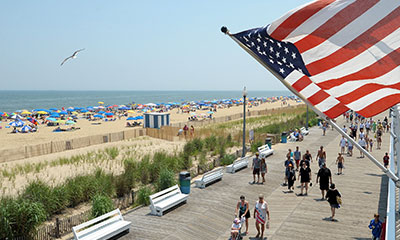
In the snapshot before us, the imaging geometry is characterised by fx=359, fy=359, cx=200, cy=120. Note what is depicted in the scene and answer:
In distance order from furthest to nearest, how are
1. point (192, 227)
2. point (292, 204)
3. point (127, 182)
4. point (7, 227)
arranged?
point (127, 182)
point (292, 204)
point (192, 227)
point (7, 227)

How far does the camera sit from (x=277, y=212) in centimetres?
1124

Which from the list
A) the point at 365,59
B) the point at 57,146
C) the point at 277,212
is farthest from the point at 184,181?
the point at 57,146

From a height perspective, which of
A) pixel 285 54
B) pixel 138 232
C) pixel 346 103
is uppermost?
pixel 285 54

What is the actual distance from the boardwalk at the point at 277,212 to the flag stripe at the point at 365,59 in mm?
5612

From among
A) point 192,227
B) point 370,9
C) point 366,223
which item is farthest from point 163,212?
point 370,9

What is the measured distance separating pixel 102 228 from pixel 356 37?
7.64 m

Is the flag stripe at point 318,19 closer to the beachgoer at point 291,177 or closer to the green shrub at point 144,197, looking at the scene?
the green shrub at point 144,197

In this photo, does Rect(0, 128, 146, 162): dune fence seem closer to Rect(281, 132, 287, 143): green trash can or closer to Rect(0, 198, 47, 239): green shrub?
Rect(281, 132, 287, 143): green trash can

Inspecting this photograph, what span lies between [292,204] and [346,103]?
762 cm

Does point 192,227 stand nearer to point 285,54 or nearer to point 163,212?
point 163,212

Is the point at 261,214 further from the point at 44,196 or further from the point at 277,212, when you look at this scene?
the point at 44,196

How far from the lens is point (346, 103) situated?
499 centimetres

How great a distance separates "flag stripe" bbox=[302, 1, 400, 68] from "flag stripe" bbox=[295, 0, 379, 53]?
0.17ft

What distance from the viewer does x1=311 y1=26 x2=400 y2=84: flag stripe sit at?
4398 millimetres
